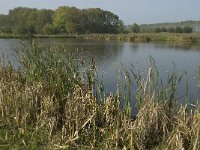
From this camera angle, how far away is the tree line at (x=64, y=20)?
74906 millimetres

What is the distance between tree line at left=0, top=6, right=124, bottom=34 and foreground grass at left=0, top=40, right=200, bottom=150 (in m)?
66.4

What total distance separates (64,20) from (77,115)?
72.9 meters

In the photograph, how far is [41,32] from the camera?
239 ft

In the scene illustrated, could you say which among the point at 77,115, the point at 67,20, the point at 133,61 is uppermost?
the point at 67,20

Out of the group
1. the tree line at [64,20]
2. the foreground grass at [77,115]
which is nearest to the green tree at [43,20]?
the tree line at [64,20]

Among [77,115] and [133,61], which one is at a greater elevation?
[77,115]

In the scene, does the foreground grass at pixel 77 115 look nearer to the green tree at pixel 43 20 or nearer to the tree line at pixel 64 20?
the tree line at pixel 64 20

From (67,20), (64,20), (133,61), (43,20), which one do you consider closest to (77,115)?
(133,61)

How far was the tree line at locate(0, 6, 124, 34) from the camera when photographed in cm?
7491

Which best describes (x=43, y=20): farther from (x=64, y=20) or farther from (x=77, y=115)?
(x=77, y=115)

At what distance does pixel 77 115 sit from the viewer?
540 centimetres

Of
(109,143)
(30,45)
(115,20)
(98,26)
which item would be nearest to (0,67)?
(30,45)

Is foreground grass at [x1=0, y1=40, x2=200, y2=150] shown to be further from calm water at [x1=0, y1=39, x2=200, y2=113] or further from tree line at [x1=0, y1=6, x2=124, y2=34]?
tree line at [x1=0, y1=6, x2=124, y2=34]

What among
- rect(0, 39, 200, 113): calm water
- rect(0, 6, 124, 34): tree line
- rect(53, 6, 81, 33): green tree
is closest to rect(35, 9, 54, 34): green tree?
rect(0, 6, 124, 34): tree line
